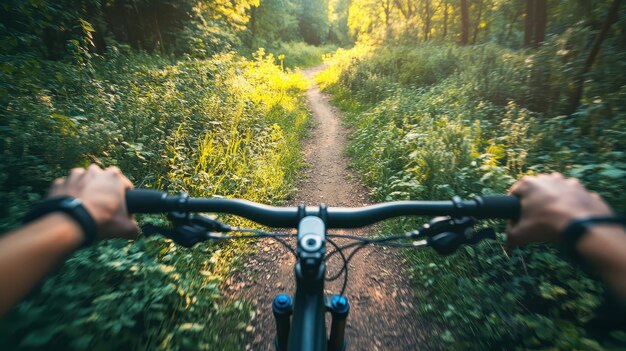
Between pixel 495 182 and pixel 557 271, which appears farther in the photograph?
pixel 495 182

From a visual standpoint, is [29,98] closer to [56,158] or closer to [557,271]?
[56,158]

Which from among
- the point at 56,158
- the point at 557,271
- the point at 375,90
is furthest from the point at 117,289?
the point at 375,90

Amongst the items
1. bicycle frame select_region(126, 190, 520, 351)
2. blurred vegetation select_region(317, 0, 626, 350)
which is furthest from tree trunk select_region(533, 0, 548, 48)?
bicycle frame select_region(126, 190, 520, 351)

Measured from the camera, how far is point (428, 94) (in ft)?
32.6

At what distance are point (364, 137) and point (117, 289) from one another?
747cm

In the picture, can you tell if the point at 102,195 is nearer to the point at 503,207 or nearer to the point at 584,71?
the point at 503,207

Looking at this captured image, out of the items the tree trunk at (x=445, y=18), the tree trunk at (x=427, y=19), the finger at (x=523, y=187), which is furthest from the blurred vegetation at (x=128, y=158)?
the tree trunk at (x=445, y=18)

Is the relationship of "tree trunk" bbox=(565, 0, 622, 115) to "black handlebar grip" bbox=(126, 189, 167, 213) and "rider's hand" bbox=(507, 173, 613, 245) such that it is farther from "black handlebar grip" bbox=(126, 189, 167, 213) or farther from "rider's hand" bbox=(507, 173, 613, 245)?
"black handlebar grip" bbox=(126, 189, 167, 213)

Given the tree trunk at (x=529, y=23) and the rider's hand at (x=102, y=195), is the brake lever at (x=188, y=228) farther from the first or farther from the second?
the tree trunk at (x=529, y=23)

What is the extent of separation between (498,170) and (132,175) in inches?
216

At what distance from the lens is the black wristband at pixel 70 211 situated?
1.00 m

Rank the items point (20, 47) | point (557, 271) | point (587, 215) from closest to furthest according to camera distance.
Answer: point (587, 215) → point (557, 271) → point (20, 47)

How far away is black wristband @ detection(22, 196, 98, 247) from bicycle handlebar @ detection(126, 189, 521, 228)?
32 cm

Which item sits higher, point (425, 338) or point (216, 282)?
point (216, 282)
